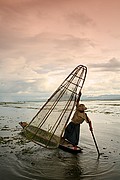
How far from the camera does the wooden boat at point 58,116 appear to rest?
11.9 m

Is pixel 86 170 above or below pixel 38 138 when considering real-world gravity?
below

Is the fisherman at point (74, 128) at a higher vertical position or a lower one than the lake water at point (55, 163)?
higher

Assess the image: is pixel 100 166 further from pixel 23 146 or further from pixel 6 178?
pixel 23 146

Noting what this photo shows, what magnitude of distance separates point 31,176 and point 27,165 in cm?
124

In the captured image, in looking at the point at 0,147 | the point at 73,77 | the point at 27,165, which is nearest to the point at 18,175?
the point at 27,165

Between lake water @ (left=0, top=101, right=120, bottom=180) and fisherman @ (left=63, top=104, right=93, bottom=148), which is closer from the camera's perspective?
lake water @ (left=0, top=101, right=120, bottom=180)

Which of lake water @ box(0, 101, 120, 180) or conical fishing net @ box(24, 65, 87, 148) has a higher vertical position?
conical fishing net @ box(24, 65, 87, 148)

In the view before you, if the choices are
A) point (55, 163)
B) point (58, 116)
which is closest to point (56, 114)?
point (58, 116)

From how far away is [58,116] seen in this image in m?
12.6

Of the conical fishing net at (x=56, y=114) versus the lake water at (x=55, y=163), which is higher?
the conical fishing net at (x=56, y=114)

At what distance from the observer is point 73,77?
39.5 ft

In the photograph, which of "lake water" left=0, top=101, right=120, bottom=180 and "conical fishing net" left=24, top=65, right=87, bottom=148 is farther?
→ "conical fishing net" left=24, top=65, right=87, bottom=148

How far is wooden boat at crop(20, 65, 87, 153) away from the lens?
11.9 m

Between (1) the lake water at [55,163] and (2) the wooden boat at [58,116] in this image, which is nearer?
(1) the lake water at [55,163]
